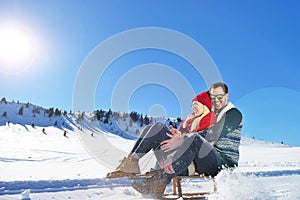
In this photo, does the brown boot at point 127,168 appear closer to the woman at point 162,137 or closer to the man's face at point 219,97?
the woman at point 162,137

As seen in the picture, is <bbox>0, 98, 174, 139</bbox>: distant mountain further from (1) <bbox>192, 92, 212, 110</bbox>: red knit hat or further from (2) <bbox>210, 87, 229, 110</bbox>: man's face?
(2) <bbox>210, 87, 229, 110</bbox>: man's face

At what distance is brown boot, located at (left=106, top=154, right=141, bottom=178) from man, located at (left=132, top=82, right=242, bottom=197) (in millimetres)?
283

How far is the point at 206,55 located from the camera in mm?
5660

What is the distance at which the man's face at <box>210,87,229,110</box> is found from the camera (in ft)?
10.1

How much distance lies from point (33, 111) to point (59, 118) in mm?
1318

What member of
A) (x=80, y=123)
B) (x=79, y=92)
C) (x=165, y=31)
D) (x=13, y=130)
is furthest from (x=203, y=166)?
(x=80, y=123)

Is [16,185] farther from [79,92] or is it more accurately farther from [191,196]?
[79,92]

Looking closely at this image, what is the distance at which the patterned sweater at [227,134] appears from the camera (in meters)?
2.76

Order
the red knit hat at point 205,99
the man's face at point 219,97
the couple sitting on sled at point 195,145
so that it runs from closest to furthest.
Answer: the couple sitting on sled at point 195,145 < the man's face at point 219,97 < the red knit hat at point 205,99

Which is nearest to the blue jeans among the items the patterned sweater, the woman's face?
the patterned sweater

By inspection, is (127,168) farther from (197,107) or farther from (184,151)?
(197,107)

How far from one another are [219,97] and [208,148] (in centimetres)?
60

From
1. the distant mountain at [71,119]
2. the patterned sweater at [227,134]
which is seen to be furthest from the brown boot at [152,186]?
the distant mountain at [71,119]

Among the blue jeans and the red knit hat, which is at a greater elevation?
the red knit hat
